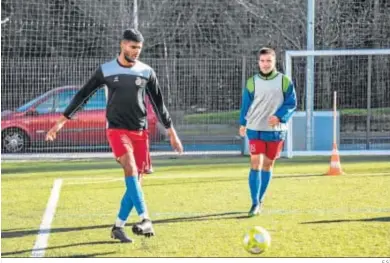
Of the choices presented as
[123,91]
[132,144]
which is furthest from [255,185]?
[123,91]

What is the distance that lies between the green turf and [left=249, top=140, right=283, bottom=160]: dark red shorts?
2.23 ft

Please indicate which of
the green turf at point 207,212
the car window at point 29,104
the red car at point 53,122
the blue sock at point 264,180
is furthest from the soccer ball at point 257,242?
the car window at point 29,104

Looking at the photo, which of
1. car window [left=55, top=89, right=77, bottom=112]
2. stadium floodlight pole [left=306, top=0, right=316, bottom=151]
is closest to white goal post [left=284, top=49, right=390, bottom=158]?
stadium floodlight pole [left=306, top=0, right=316, bottom=151]

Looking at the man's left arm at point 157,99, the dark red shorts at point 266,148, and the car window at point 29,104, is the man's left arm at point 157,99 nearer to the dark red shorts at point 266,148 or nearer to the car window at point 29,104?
the dark red shorts at point 266,148

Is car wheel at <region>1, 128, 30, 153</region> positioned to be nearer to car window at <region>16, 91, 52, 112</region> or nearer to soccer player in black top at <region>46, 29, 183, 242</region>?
car window at <region>16, 91, 52, 112</region>

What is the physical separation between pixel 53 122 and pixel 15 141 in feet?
3.42

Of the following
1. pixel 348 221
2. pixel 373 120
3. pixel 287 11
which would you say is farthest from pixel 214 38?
pixel 348 221

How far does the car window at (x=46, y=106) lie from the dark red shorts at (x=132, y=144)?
11845mm

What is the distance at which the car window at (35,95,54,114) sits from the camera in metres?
19.8

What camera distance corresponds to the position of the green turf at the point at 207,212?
297 inches

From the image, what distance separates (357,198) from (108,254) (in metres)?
4.53

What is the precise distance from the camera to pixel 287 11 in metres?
24.4

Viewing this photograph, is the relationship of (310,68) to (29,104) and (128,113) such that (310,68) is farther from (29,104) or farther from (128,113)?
(128,113)

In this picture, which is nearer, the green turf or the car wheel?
the green turf
